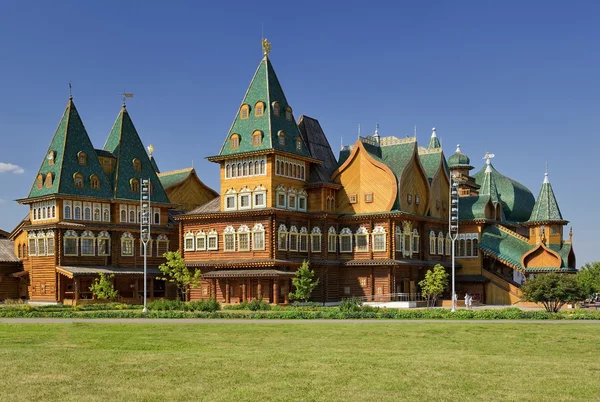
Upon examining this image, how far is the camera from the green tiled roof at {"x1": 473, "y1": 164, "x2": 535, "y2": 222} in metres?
78.9

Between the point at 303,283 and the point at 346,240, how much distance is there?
819cm

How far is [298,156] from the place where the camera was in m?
59.5

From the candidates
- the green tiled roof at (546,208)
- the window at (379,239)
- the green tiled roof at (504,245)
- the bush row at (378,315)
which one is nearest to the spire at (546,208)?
the green tiled roof at (546,208)

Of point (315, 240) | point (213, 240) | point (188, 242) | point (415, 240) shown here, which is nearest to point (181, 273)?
point (188, 242)

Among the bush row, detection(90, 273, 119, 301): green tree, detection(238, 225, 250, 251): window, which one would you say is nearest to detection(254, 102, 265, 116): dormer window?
detection(238, 225, 250, 251): window

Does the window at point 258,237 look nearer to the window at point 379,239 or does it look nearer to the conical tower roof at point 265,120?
the conical tower roof at point 265,120

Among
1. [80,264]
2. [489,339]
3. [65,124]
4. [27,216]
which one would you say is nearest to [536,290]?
[489,339]

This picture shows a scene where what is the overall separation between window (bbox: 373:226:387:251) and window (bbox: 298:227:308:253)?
5466 millimetres

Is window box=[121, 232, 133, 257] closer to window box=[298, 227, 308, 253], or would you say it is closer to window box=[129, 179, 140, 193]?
window box=[129, 179, 140, 193]

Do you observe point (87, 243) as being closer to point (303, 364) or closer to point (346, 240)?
point (346, 240)

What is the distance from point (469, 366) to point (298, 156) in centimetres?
4041

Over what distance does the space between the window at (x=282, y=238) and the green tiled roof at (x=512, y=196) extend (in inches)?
1121

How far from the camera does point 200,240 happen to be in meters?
62.1

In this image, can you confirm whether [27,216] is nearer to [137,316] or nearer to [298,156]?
[298,156]
